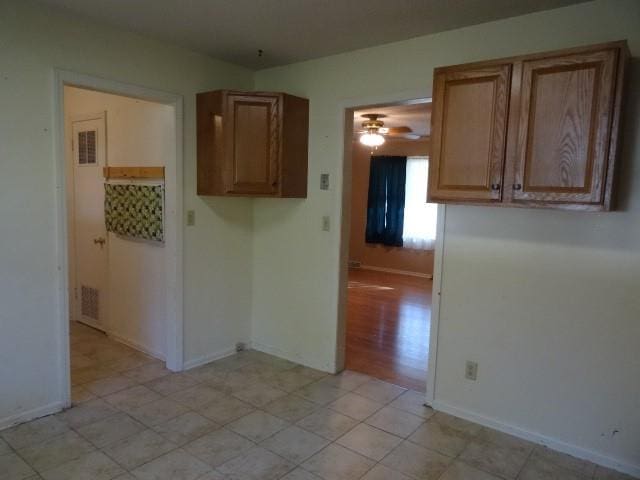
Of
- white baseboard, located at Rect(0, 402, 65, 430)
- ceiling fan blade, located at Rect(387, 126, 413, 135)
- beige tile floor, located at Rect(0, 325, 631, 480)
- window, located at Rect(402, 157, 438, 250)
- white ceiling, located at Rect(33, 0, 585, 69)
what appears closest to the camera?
beige tile floor, located at Rect(0, 325, 631, 480)

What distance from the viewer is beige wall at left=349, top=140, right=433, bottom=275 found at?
7535 millimetres

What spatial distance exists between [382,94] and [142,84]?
162 centimetres

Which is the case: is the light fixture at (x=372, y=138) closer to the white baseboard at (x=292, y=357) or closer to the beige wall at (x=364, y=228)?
the beige wall at (x=364, y=228)

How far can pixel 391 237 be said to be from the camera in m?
7.77

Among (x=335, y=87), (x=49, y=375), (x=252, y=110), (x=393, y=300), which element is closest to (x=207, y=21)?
(x=252, y=110)

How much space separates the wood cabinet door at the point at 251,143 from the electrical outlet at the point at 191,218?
41 centimetres

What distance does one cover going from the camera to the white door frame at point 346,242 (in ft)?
9.33

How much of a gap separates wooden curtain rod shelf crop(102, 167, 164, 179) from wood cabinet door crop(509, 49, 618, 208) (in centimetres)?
256

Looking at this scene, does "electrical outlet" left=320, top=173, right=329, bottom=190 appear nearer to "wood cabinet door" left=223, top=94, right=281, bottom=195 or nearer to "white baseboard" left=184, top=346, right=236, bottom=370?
"wood cabinet door" left=223, top=94, right=281, bottom=195

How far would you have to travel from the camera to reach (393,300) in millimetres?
5887

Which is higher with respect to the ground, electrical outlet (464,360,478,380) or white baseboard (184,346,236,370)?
electrical outlet (464,360,478,380)

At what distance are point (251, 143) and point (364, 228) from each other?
526cm

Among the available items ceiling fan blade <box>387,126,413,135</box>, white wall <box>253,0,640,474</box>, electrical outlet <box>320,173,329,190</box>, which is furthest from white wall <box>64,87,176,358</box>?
ceiling fan blade <box>387,126,413,135</box>

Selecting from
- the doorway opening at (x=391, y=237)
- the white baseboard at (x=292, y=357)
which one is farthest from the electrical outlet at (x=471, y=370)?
the doorway opening at (x=391, y=237)
